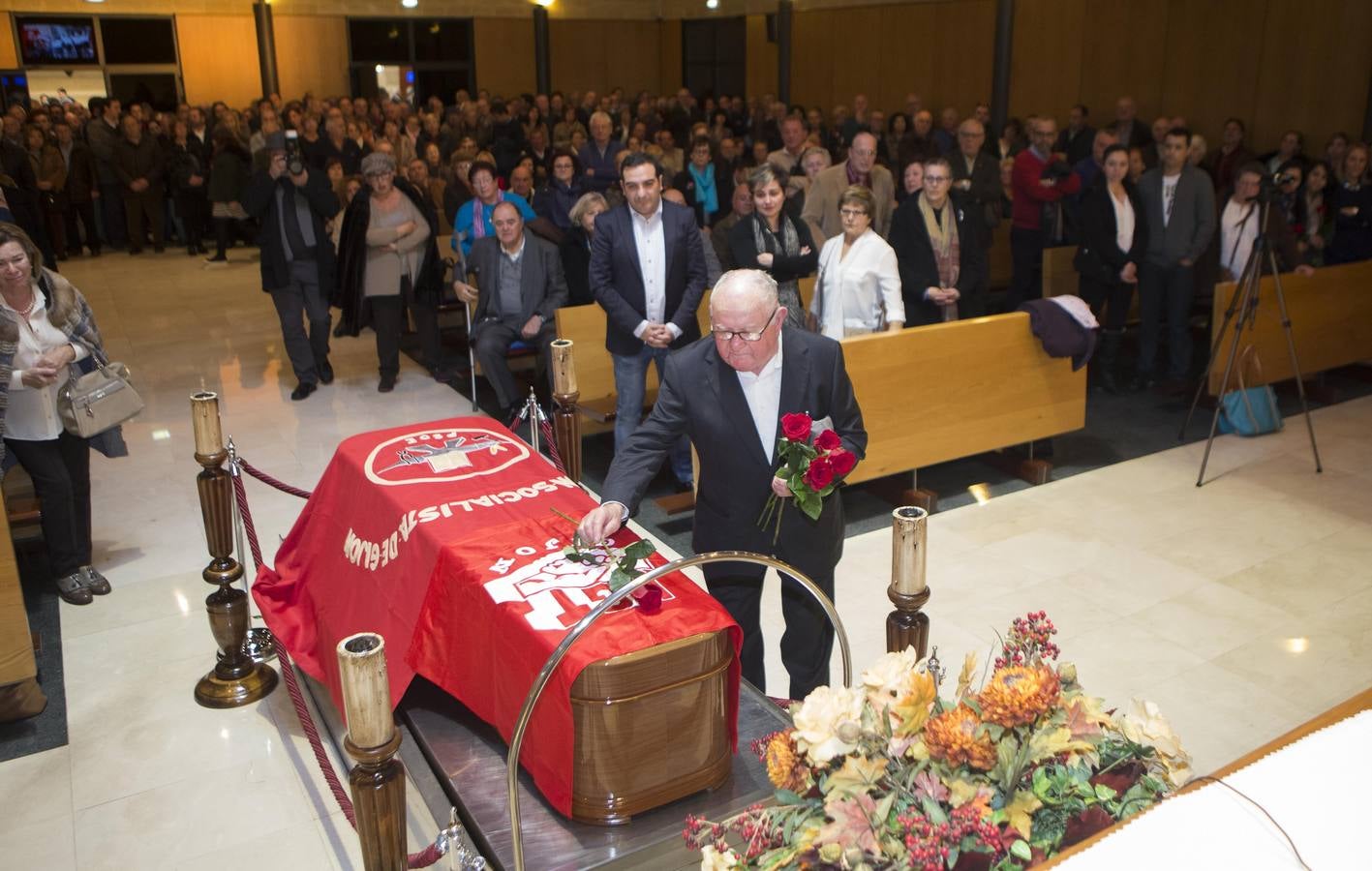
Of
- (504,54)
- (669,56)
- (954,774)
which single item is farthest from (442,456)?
(669,56)

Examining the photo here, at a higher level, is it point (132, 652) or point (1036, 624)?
point (1036, 624)

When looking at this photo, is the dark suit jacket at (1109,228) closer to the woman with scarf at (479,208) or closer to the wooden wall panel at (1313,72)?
the woman with scarf at (479,208)

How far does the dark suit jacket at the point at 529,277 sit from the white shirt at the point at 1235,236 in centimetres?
434

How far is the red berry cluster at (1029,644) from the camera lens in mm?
1749

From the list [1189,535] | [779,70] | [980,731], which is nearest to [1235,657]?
[1189,535]

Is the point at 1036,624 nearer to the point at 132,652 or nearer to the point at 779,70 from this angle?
the point at 132,652

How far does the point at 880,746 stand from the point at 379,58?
19.0 m

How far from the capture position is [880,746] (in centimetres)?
162

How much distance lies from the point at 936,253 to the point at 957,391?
97 centimetres

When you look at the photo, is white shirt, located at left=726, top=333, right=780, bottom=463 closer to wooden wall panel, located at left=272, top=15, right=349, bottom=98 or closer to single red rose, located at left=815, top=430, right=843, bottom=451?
single red rose, located at left=815, top=430, right=843, bottom=451

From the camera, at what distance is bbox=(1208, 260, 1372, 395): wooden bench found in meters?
6.92

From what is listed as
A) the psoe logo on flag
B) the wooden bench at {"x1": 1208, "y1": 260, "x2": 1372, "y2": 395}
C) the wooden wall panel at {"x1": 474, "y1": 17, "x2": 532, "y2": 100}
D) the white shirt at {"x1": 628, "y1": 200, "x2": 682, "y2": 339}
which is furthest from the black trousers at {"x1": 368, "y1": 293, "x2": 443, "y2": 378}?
the wooden wall panel at {"x1": 474, "y1": 17, "x2": 532, "y2": 100}

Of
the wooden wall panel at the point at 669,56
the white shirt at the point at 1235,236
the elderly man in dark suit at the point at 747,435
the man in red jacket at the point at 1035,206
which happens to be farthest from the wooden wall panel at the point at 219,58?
the elderly man in dark suit at the point at 747,435

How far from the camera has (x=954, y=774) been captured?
158 cm
